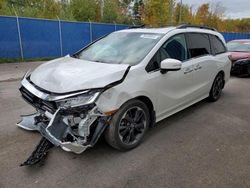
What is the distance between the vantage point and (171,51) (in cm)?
388

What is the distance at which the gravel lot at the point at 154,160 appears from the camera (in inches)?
105

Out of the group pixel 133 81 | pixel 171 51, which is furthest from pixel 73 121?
pixel 171 51

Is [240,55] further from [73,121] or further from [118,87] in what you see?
[73,121]

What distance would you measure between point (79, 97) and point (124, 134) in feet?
2.98

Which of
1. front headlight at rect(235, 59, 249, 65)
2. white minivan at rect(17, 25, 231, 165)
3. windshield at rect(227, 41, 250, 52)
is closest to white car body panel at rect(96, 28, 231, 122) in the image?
white minivan at rect(17, 25, 231, 165)

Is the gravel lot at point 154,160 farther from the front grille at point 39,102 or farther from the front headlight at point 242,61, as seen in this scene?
the front headlight at point 242,61

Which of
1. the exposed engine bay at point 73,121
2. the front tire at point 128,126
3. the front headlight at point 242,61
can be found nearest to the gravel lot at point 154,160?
the front tire at point 128,126

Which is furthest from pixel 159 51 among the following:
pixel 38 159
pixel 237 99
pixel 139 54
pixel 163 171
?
pixel 237 99

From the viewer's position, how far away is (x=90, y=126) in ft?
9.14

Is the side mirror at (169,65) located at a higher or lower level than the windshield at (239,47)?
higher

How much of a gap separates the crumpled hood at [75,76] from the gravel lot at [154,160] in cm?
98

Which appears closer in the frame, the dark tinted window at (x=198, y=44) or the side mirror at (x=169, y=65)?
the side mirror at (x=169, y=65)

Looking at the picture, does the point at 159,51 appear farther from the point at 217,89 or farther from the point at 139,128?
the point at 217,89

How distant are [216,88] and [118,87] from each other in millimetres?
3579
